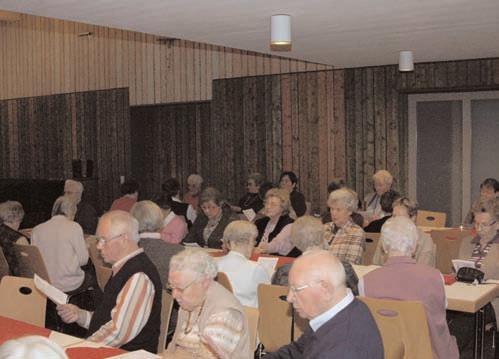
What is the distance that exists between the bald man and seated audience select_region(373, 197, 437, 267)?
277 cm

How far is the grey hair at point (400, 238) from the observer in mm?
4578

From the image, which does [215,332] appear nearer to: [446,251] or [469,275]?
[469,275]

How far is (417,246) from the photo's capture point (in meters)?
6.07

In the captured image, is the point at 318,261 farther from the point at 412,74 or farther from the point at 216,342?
the point at 412,74

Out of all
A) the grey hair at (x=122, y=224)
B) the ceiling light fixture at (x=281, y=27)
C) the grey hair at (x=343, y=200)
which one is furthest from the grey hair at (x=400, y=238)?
the ceiling light fixture at (x=281, y=27)

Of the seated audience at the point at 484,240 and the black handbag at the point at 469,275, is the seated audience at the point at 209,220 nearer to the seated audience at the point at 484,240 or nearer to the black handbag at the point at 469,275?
the seated audience at the point at 484,240

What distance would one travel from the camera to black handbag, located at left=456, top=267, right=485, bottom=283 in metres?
5.36

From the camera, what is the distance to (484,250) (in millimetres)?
6078

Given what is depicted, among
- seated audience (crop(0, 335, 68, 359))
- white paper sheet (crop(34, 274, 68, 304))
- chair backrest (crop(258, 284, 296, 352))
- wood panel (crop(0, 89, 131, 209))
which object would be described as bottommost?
chair backrest (crop(258, 284, 296, 352))

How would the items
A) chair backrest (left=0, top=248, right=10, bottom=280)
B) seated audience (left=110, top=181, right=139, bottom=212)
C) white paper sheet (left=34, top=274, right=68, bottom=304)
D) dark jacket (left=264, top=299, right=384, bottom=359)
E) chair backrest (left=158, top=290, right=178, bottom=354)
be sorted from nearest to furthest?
1. dark jacket (left=264, top=299, right=384, bottom=359)
2. white paper sheet (left=34, top=274, right=68, bottom=304)
3. chair backrest (left=158, top=290, right=178, bottom=354)
4. chair backrest (left=0, top=248, right=10, bottom=280)
5. seated audience (left=110, top=181, right=139, bottom=212)

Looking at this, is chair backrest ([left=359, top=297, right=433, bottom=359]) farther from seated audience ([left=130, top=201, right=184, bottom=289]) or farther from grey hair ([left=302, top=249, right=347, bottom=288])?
seated audience ([left=130, top=201, right=184, bottom=289])

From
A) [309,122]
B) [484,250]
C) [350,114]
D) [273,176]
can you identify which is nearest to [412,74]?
[350,114]

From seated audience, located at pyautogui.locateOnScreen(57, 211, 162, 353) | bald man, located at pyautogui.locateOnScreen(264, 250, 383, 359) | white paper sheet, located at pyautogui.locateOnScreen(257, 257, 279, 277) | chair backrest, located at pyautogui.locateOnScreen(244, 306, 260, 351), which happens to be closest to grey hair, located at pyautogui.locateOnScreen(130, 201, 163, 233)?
white paper sheet, located at pyautogui.locateOnScreen(257, 257, 279, 277)

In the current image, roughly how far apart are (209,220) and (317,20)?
8.92 ft
